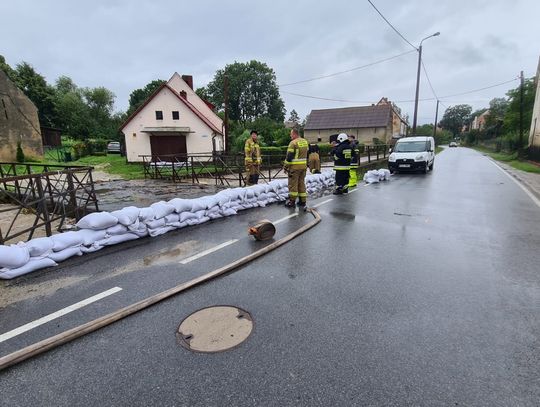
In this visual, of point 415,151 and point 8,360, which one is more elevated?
point 415,151

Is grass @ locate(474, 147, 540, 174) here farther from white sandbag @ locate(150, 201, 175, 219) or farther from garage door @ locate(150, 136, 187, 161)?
garage door @ locate(150, 136, 187, 161)

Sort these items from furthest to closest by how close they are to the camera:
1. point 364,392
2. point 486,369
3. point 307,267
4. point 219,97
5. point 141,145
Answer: point 219,97 < point 141,145 < point 307,267 < point 486,369 < point 364,392

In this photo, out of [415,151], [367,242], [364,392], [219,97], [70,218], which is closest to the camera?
[364,392]

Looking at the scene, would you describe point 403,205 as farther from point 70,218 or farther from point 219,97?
point 219,97

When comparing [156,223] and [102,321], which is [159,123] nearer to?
[156,223]

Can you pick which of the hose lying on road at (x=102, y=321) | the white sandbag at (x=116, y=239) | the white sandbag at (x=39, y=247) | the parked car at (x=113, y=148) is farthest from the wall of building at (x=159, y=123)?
the hose lying on road at (x=102, y=321)

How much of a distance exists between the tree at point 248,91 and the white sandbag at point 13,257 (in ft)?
205

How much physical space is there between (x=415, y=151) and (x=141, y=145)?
2096 cm

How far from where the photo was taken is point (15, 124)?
82.6 ft

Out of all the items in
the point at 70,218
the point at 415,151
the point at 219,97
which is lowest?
the point at 70,218

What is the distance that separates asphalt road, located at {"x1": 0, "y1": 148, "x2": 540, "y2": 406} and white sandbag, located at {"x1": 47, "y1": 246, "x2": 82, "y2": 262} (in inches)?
6.0

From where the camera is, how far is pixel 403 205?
8102mm

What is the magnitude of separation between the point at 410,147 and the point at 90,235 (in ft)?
52.6

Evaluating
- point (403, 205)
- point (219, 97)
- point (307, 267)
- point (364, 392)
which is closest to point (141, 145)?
point (403, 205)
